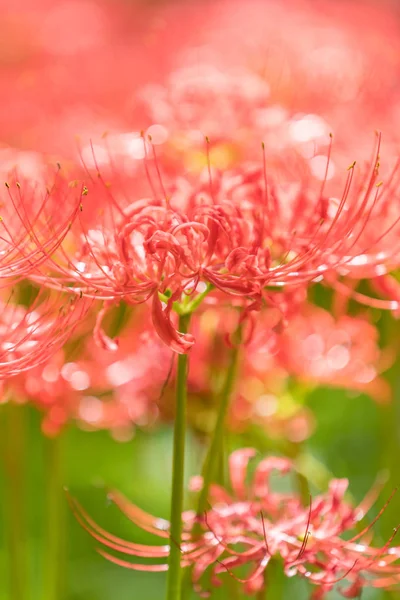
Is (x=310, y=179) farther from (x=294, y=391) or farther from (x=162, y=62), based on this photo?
(x=162, y=62)

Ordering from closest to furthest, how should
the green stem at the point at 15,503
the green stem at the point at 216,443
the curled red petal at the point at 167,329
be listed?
the curled red petal at the point at 167,329
the green stem at the point at 216,443
the green stem at the point at 15,503

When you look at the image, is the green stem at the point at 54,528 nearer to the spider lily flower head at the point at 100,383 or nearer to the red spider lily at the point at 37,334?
the spider lily flower head at the point at 100,383

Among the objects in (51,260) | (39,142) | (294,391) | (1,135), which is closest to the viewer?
(51,260)

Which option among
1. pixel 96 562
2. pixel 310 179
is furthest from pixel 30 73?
pixel 310 179

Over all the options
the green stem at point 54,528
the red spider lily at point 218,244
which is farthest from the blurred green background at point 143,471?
the red spider lily at point 218,244

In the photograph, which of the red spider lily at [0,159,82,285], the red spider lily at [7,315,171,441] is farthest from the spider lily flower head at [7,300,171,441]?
the red spider lily at [0,159,82,285]
